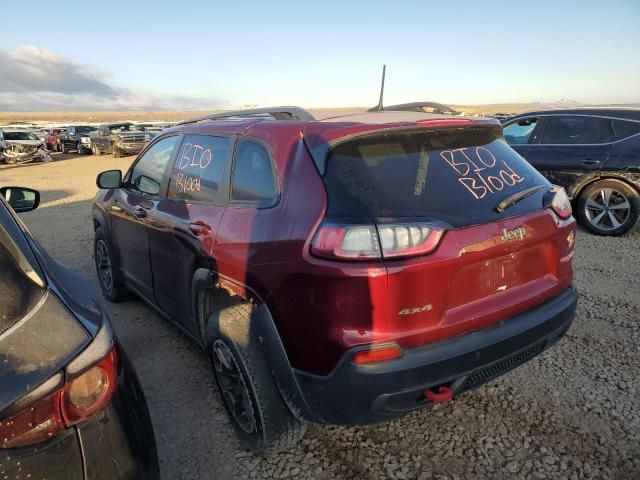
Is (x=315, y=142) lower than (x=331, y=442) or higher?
higher

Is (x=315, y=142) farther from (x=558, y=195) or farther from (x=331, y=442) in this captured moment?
(x=331, y=442)

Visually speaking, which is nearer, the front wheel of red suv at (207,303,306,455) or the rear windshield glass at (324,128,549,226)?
the rear windshield glass at (324,128,549,226)

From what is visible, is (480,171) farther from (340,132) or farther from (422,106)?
(422,106)

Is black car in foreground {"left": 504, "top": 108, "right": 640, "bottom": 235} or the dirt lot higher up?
black car in foreground {"left": 504, "top": 108, "right": 640, "bottom": 235}

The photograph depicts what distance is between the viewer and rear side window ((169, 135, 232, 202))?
8.91 feet

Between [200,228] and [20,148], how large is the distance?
23.2m

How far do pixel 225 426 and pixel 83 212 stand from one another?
840 cm

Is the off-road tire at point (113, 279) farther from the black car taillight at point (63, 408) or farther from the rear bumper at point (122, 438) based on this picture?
the black car taillight at point (63, 408)

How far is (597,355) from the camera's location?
335 cm

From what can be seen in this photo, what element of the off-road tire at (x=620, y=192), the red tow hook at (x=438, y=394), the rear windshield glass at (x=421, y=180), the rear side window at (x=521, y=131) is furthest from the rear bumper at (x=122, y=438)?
the rear side window at (x=521, y=131)

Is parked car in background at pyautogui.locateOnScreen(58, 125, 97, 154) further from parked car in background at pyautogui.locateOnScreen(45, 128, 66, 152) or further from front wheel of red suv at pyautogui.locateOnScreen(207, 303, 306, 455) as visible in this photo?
front wheel of red suv at pyautogui.locateOnScreen(207, 303, 306, 455)

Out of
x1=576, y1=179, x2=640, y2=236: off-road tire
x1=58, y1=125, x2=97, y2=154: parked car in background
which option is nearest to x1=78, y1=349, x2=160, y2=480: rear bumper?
x1=576, y1=179, x2=640, y2=236: off-road tire

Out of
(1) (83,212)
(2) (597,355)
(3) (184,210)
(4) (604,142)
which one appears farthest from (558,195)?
(1) (83,212)

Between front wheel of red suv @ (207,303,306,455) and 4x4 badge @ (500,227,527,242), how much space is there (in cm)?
125
